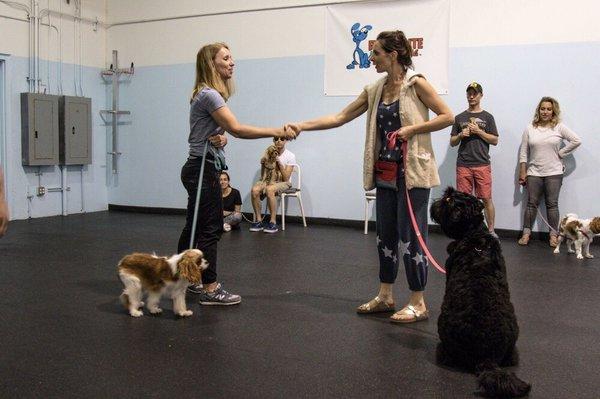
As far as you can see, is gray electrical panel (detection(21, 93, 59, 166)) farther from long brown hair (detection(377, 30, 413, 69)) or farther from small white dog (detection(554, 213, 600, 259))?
small white dog (detection(554, 213, 600, 259))

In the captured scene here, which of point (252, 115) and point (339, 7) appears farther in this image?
point (252, 115)

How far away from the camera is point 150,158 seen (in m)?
8.80

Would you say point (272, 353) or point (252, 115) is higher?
point (252, 115)

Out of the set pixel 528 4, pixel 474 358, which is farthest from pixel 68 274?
pixel 528 4

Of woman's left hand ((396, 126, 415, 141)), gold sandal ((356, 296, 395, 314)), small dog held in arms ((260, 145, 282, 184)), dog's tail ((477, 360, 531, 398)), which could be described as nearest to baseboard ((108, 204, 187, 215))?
small dog held in arms ((260, 145, 282, 184))

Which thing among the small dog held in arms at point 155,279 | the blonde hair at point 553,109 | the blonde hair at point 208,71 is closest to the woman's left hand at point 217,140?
the blonde hair at point 208,71

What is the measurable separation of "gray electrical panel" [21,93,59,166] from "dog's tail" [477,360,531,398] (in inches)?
270

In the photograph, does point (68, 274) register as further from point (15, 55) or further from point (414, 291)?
point (15, 55)

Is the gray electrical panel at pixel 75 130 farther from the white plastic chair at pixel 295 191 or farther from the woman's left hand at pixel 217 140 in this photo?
the woman's left hand at pixel 217 140

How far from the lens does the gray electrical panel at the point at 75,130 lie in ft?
26.8

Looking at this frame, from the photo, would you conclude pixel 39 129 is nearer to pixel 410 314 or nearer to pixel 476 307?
pixel 410 314

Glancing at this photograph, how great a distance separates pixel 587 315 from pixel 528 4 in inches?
157

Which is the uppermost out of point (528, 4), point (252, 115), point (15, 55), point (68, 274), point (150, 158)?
point (528, 4)

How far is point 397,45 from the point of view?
310cm
